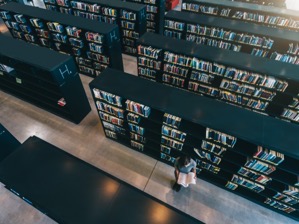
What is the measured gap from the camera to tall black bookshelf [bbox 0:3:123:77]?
19.5 feet

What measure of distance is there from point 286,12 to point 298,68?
3.76m

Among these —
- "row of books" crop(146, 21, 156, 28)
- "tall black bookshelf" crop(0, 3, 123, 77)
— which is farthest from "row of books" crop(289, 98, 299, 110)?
"row of books" crop(146, 21, 156, 28)

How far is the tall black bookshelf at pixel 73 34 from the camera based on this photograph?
593cm

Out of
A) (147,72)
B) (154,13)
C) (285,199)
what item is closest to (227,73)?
(147,72)

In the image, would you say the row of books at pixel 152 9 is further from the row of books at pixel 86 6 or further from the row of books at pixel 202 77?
the row of books at pixel 202 77

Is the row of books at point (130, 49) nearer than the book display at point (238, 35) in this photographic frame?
No

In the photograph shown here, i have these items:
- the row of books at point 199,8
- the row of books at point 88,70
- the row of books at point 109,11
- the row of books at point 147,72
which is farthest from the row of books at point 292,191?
the row of books at point 109,11

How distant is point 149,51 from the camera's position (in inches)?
217

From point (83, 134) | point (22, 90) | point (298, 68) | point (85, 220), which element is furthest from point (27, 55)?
point (298, 68)

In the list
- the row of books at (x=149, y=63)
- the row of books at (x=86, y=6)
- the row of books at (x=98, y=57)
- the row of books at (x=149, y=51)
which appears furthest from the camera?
the row of books at (x=86, y=6)

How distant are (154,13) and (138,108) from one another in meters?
5.98

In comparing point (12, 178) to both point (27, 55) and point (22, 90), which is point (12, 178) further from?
point (22, 90)

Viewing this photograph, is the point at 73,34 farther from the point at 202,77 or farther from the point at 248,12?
the point at 248,12

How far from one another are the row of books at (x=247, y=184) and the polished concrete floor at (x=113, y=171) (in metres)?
0.44
